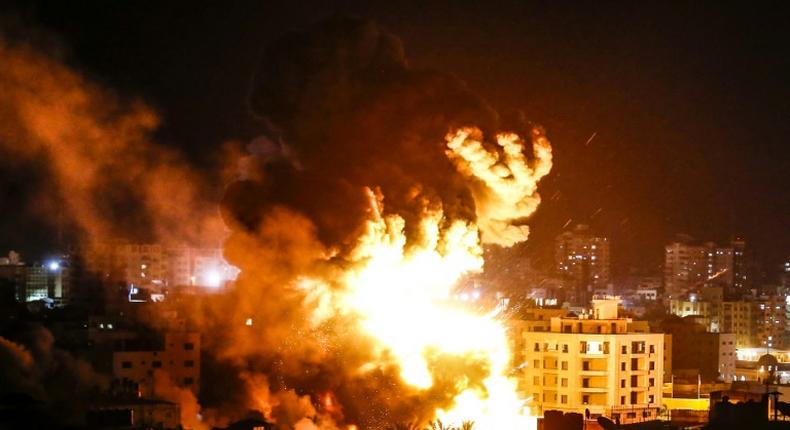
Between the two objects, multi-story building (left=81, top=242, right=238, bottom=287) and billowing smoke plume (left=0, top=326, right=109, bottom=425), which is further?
multi-story building (left=81, top=242, right=238, bottom=287)

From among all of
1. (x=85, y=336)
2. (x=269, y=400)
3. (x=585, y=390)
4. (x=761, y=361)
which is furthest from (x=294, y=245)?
(x=761, y=361)

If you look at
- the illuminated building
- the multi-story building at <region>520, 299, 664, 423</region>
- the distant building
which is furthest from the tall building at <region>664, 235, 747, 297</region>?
the distant building

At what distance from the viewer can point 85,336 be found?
4734 cm

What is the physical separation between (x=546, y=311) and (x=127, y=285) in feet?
91.4

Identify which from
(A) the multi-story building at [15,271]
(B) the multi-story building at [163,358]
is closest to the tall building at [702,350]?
(B) the multi-story building at [163,358]

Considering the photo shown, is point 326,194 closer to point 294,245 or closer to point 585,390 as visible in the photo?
point 294,245

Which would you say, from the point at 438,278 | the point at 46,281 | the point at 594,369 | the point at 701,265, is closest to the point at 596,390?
the point at 594,369

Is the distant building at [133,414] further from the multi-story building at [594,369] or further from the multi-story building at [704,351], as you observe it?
the multi-story building at [704,351]

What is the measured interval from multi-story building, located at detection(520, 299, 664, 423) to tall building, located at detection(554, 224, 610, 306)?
6477 cm

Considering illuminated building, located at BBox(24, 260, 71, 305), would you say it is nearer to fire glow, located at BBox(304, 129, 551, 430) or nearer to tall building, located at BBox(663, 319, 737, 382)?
tall building, located at BBox(663, 319, 737, 382)

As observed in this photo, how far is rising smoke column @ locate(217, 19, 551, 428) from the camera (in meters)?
30.0

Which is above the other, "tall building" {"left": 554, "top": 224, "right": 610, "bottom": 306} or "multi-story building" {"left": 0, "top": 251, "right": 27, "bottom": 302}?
"tall building" {"left": 554, "top": 224, "right": 610, "bottom": 306}

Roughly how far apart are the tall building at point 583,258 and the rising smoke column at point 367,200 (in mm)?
76441

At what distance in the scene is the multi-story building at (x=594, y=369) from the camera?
41.4 meters
